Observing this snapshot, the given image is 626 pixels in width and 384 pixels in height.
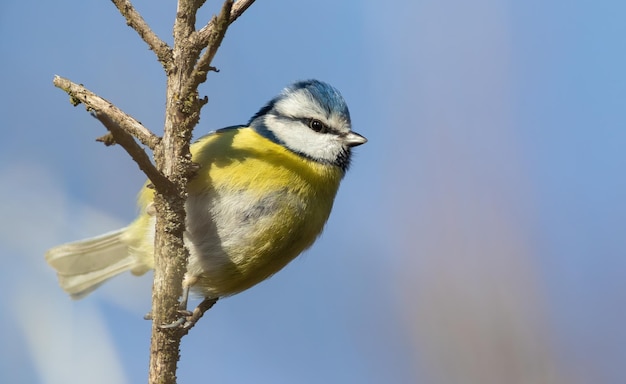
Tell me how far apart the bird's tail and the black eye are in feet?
3.65

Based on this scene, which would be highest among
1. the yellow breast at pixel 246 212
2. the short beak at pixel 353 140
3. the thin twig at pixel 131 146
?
the short beak at pixel 353 140

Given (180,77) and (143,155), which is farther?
(180,77)

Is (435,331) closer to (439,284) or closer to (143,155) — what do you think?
(439,284)

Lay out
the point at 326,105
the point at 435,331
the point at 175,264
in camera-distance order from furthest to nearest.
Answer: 1. the point at 326,105
2. the point at 435,331
3. the point at 175,264

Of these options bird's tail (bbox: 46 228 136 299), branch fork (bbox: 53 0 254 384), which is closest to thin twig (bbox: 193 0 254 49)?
branch fork (bbox: 53 0 254 384)

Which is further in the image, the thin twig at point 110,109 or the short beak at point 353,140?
the short beak at point 353,140

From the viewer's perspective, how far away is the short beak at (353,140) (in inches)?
115

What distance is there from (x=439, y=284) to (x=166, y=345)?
1.18 metres

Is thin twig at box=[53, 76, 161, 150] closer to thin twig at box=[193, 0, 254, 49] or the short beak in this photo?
thin twig at box=[193, 0, 254, 49]

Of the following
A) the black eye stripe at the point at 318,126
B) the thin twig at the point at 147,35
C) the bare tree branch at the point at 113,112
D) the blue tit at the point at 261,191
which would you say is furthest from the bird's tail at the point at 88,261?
the thin twig at the point at 147,35

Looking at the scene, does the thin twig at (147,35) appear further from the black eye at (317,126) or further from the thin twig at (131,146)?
the black eye at (317,126)

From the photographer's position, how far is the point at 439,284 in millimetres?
→ 2723

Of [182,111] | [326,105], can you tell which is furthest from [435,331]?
[182,111]

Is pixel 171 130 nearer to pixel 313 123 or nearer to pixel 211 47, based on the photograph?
pixel 211 47
